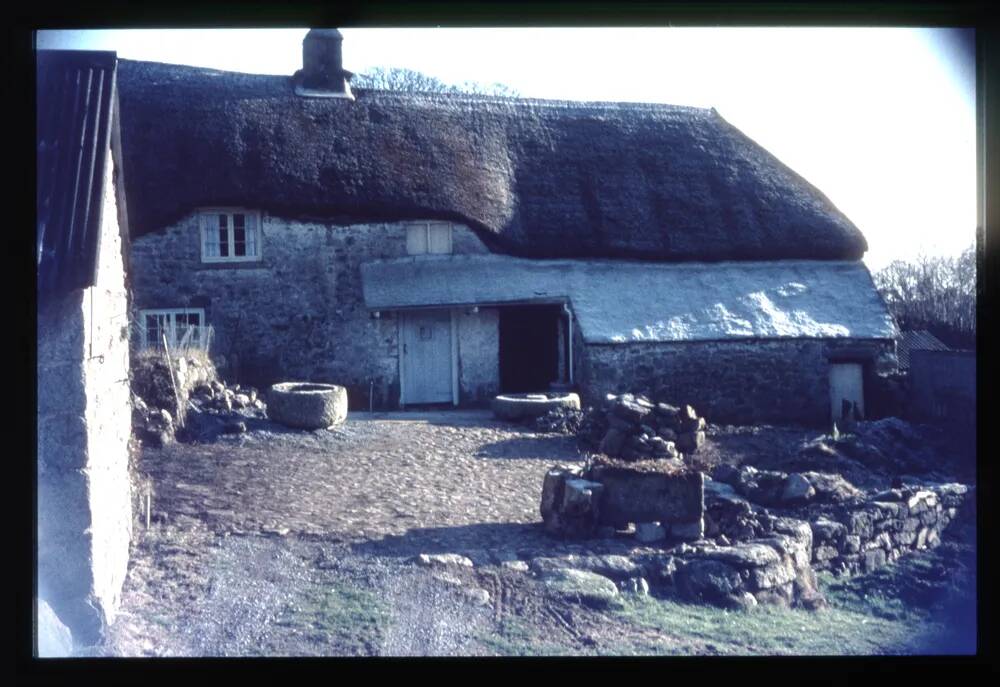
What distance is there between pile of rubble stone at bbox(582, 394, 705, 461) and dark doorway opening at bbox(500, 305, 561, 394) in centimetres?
289

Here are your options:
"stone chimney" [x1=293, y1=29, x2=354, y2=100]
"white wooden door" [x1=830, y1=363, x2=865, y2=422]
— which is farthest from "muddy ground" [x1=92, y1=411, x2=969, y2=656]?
"stone chimney" [x1=293, y1=29, x2=354, y2=100]

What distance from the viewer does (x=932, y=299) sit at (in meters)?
17.2

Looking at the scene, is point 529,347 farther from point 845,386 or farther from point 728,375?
point 845,386

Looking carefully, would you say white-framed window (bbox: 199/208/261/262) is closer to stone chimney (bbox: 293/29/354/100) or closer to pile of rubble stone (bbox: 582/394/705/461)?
stone chimney (bbox: 293/29/354/100)

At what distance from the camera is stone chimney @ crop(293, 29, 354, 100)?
1703 cm

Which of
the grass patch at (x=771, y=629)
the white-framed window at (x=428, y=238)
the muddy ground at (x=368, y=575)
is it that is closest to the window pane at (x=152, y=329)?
the white-framed window at (x=428, y=238)

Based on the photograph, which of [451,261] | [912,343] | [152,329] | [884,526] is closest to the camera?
[884,526]

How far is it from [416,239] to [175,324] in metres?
4.06

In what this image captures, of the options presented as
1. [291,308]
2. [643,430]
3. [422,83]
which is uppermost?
[422,83]

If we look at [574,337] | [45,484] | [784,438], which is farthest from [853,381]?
[45,484]

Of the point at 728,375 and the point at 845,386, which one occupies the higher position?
the point at 728,375

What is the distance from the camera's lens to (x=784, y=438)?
13.5m

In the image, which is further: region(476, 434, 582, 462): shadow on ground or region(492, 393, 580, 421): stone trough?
region(492, 393, 580, 421): stone trough

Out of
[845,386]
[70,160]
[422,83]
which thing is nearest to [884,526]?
[845,386]
